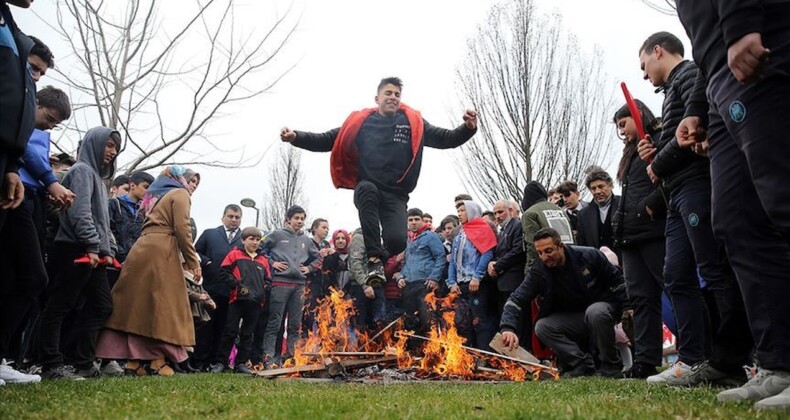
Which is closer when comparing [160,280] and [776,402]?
[776,402]

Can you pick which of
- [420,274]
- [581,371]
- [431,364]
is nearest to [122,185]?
[420,274]

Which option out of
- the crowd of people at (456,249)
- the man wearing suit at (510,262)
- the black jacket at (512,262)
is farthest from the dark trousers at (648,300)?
the black jacket at (512,262)

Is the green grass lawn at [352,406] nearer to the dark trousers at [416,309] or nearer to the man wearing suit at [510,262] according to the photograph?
the man wearing suit at [510,262]

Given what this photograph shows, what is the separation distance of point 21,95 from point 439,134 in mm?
4193

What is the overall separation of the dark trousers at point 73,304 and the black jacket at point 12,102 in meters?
2.59

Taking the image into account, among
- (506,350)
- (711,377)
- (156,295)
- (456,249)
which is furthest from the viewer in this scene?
(456,249)

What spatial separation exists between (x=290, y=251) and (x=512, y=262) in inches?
159

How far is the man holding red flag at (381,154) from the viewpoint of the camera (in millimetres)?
6340

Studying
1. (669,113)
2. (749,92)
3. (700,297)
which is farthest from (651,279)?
(749,92)

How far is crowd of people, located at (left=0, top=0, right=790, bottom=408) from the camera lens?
2814mm

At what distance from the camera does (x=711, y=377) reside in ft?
12.8

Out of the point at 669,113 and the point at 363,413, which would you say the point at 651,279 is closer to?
the point at 669,113

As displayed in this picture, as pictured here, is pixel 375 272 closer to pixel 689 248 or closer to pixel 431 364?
pixel 431 364

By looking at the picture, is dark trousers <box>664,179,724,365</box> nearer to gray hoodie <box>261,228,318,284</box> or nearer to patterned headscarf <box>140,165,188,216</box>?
patterned headscarf <box>140,165,188,216</box>
